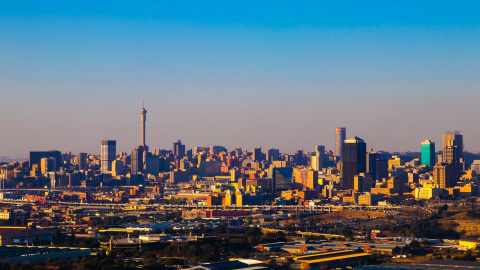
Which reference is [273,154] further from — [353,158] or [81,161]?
[353,158]

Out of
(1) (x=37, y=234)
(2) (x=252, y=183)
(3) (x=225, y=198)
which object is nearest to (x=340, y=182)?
(2) (x=252, y=183)

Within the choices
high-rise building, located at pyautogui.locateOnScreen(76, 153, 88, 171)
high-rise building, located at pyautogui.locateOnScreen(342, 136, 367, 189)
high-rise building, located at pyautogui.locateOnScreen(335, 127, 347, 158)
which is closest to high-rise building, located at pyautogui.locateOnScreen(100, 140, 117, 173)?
high-rise building, located at pyautogui.locateOnScreen(76, 153, 88, 171)

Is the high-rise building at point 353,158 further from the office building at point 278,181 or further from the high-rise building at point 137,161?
the high-rise building at point 137,161

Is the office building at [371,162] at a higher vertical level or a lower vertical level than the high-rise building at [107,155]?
lower

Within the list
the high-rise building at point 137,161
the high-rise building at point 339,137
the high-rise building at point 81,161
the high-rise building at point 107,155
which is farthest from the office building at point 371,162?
the high-rise building at point 81,161

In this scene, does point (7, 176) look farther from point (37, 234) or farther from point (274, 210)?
point (37, 234)

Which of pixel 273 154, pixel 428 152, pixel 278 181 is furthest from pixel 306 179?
pixel 273 154
